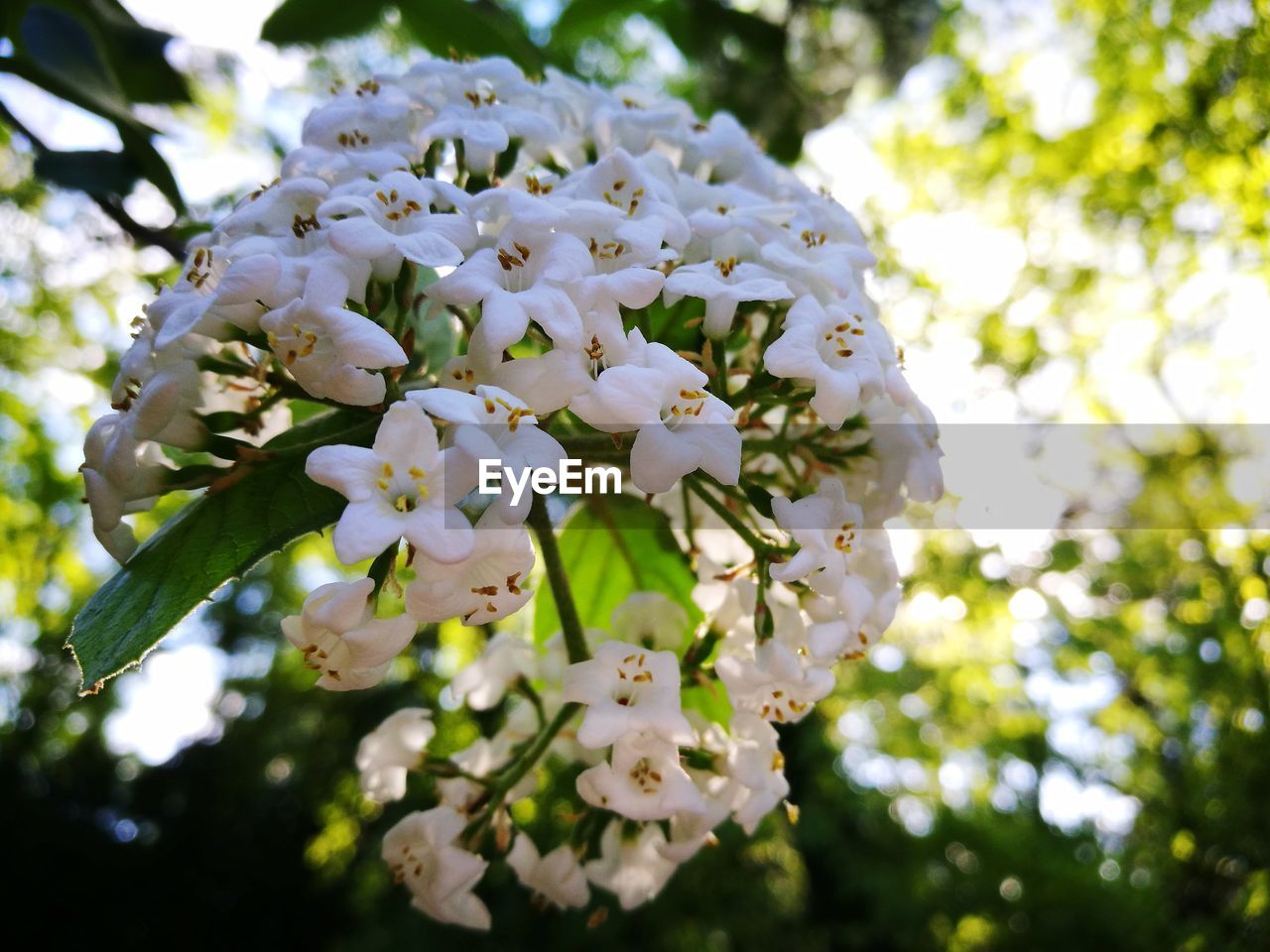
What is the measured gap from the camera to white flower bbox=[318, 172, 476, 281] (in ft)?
2.68

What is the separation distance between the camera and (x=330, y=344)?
83 centimetres

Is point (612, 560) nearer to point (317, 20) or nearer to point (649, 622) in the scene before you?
point (649, 622)

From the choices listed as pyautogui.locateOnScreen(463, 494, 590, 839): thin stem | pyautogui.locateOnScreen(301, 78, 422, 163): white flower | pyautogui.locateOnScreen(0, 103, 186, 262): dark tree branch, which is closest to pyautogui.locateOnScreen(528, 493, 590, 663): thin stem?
pyautogui.locateOnScreen(463, 494, 590, 839): thin stem

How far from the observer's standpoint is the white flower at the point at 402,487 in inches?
26.7

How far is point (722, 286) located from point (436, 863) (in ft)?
2.45

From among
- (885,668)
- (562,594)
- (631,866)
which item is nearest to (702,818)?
(631,866)

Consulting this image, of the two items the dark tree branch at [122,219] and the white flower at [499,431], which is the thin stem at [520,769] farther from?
the dark tree branch at [122,219]

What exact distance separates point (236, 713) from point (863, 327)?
10.5 m

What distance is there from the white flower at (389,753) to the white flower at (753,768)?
473 millimetres

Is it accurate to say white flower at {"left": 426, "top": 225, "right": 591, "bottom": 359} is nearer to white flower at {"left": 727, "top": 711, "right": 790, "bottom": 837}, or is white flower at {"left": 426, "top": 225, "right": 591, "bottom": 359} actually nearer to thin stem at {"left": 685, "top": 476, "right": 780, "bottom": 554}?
thin stem at {"left": 685, "top": 476, "right": 780, "bottom": 554}

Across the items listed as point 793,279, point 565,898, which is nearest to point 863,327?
point 793,279

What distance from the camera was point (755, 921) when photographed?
17.1 feet

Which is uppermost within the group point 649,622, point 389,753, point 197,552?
point 197,552

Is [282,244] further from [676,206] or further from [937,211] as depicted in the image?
[937,211]
